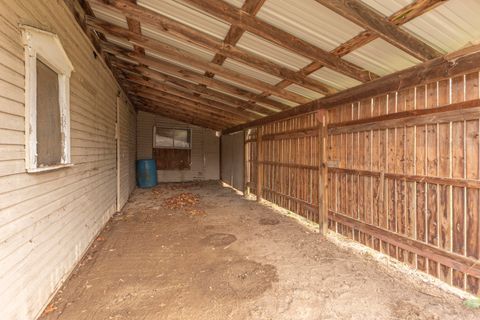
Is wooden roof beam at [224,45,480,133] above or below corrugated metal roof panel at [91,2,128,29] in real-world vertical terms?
below

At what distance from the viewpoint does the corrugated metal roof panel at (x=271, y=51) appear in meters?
3.12

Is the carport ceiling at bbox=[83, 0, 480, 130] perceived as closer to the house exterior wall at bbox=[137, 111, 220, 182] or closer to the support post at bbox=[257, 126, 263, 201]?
the support post at bbox=[257, 126, 263, 201]

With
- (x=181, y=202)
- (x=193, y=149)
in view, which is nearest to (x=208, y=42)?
(x=181, y=202)

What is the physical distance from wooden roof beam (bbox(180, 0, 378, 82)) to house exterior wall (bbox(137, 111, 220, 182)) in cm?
843

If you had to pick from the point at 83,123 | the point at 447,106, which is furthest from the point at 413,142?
the point at 83,123

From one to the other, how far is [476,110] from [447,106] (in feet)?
0.83

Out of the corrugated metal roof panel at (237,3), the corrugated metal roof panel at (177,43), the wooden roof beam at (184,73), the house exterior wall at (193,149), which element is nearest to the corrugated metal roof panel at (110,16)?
the corrugated metal roof panel at (177,43)

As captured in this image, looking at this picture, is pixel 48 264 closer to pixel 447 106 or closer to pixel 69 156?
pixel 69 156

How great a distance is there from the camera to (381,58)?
286cm

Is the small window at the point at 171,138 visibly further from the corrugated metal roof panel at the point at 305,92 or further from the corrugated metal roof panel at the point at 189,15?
the corrugated metal roof panel at the point at 189,15

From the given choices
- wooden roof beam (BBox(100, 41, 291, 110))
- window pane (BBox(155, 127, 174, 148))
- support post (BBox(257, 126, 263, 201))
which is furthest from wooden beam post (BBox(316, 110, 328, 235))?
window pane (BBox(155, 127, 174, 148))

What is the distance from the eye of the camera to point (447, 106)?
2.40 meters

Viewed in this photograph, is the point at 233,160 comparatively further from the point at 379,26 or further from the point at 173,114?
the point at 379,26

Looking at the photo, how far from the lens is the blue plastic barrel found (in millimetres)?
8945
